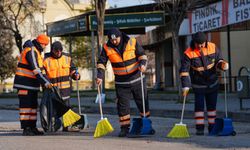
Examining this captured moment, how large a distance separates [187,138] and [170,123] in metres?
3.63

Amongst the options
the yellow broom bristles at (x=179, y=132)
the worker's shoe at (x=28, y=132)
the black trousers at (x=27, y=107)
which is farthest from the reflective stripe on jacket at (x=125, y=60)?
the worker's shoe at (x=28, y=132)

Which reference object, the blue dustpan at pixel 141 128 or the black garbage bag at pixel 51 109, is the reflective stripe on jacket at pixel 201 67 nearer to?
the blue dustpan at pixel 141 128

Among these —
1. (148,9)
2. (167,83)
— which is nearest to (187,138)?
(148,9)

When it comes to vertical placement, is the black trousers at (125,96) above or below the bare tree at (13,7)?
below

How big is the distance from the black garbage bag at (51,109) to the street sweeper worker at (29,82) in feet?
0.73

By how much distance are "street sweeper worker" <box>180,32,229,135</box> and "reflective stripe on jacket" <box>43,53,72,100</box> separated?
8.31 ft

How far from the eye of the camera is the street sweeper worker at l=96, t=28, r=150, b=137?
436 inches

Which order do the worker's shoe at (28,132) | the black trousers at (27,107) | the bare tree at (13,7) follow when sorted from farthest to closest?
the bare tree at (13,7), the black trousers at (27,107), the worker's shoe at (28,132)

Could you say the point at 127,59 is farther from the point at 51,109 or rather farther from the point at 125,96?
the point at 51,109

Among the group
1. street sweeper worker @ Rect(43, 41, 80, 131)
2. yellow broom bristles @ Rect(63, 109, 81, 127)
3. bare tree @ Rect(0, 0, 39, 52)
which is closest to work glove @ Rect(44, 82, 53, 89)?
street sweeper worker @ Rect(43, 41, 80, 131)

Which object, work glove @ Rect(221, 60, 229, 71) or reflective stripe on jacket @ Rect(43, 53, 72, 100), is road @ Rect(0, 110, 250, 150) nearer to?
reflective stripe on jacket @ Rect(43, 53, 72, 100)

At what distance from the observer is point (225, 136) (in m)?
10.8

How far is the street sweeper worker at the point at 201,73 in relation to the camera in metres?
11.0

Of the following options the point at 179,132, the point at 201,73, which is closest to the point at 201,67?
the point at 201,73
